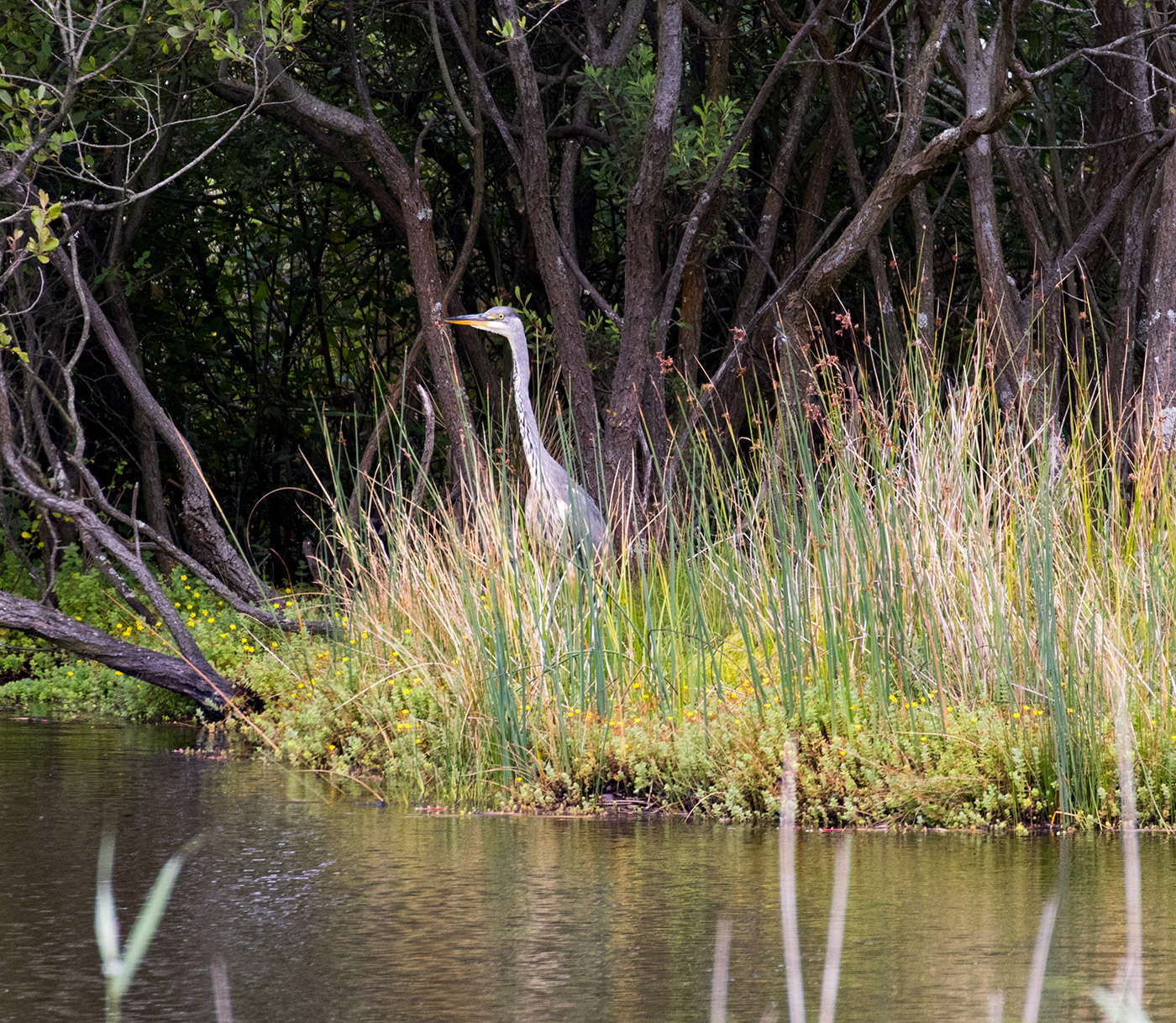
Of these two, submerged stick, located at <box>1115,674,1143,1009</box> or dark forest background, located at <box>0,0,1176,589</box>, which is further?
dark forest background, located at <box>0,0,1176,589</box>

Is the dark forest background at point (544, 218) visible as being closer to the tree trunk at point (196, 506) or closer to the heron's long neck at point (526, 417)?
the tree trunk at point (196, 506)

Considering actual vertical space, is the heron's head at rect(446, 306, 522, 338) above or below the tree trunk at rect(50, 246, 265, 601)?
above

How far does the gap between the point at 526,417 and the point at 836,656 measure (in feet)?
8.40

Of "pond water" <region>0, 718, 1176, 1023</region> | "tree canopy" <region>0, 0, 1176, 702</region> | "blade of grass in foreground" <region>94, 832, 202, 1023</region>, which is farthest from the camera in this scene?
"tree canopy" <region>0, 0, 1176, 702</region>

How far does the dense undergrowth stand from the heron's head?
1971 mm

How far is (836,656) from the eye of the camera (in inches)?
148

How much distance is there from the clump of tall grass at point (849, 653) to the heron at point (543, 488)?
411 millimetres

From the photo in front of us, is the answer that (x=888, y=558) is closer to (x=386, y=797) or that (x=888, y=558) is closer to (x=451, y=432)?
(x=386, y=797)

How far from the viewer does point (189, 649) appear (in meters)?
5.73

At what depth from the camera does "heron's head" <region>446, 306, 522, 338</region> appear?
21.6 feet

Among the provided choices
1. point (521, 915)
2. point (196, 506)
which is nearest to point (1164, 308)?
point (521, 915)

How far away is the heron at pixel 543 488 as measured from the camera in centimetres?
504

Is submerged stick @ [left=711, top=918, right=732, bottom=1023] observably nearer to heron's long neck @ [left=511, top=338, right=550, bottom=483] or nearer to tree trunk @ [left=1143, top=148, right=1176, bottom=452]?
heron's long neck @ [left=511, top=338, right=550, bottom=483]

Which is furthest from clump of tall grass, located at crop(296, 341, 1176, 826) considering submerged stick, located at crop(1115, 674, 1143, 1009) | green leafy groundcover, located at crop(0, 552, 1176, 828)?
submerged stick, located at crop(1115, 674, 1143, 1009)
